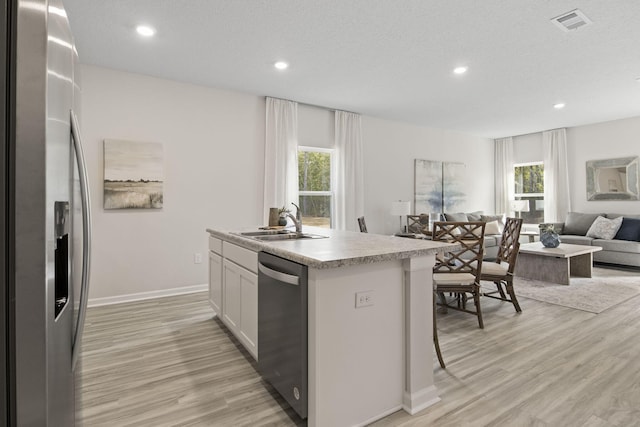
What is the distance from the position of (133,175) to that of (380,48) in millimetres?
3111

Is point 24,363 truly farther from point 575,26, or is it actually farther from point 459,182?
point 459,182

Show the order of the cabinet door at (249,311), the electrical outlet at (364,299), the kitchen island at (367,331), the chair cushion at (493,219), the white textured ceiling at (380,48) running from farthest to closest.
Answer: the chair cushion at (493,219), the white textured ceiling at (380,48), the cabinet door at (249,311), the electrical outlet at (364,299), the kitchen island at (367,331)

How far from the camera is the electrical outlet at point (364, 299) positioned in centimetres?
168

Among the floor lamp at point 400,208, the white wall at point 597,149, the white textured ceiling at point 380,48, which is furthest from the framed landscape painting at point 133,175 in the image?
the white wall at point 597,149

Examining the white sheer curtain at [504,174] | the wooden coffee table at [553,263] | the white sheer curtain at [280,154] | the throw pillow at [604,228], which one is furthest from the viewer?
the white sheer curtain at [504,174]

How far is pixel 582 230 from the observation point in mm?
6242

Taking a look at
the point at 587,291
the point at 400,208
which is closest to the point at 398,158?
the point at 400,208

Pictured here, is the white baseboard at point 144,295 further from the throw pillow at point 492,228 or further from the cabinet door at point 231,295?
the throw pillow at point 492,228

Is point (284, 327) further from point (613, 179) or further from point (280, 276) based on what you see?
point (613, 179)

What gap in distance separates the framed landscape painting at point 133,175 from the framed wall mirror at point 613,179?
7702 millimetres

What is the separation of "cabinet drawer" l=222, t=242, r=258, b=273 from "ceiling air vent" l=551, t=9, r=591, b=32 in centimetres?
313

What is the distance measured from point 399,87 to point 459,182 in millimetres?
3695

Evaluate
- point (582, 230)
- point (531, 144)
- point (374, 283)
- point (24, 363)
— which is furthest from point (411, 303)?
point (531, 144)

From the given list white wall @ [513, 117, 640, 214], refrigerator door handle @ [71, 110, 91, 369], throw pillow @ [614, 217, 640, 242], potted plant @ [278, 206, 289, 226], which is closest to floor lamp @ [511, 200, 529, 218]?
white wall @ [513, 117, 640, 214]
